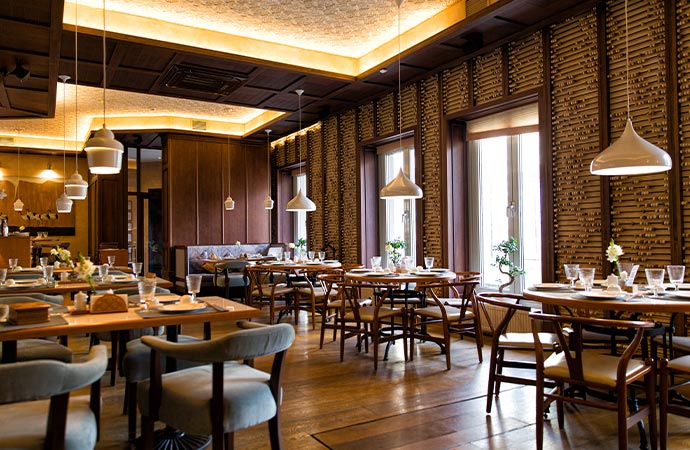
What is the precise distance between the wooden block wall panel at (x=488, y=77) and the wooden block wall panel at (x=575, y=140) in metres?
0.70

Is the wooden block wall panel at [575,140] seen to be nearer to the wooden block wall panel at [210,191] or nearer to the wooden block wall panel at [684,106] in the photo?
the wooden block wall panel at [684,106]

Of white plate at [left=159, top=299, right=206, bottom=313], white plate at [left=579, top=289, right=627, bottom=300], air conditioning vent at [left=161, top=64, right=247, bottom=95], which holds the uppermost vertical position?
air conditioning vent at [left=161, top=64, right=247, bottom=95]

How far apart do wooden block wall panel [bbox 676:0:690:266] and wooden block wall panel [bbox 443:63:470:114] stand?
7.91 ft

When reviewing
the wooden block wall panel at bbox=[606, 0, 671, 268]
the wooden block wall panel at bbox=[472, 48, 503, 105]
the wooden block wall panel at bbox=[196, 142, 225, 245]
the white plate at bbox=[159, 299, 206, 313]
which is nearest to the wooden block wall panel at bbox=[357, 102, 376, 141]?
the wooden block wall panel at bbox=[472, 48, 503, 105]

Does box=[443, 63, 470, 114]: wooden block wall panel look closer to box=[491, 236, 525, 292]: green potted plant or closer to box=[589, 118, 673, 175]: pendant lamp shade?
box=[491, 236, 525, 292]: green potted plant

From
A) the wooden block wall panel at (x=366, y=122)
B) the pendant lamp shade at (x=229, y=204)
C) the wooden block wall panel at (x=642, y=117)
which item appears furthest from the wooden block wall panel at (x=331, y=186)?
the wooden block wall panel at (x=642, y=117)

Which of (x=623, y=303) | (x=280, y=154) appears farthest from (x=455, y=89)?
(x=280, y=154)

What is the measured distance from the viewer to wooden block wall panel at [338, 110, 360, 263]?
841 centimetres

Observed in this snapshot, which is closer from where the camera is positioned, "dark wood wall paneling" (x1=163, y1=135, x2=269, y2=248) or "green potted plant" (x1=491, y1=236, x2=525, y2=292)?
"green potted plant" (x1=491, y1=236, x2=525, y2=292)

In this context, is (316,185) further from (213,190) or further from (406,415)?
(406,415)

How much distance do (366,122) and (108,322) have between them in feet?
20.6

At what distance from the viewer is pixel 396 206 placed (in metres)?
8.07

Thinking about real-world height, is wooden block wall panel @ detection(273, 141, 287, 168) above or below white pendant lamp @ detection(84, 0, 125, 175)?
above

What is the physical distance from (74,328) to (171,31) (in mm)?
4783
